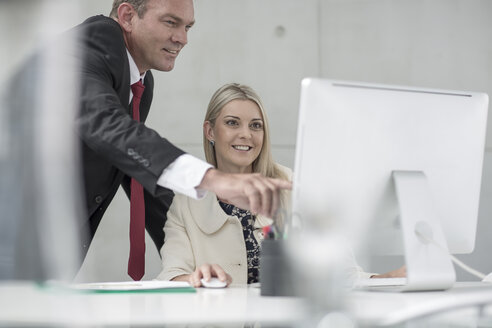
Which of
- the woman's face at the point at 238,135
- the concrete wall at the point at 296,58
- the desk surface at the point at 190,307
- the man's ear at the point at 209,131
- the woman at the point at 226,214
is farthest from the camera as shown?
the concrete wall at the point at 296,58

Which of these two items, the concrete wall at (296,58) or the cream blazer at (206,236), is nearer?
the cream blazer at (206,236)

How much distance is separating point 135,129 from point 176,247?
0.64 metres

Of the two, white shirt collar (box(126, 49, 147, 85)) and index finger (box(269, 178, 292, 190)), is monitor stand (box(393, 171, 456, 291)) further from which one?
white shirt collar (box(126, 49, 147, 85))

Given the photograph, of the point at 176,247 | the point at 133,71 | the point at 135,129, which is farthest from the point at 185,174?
the point at 133,71

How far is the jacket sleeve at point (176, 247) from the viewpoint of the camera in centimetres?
211

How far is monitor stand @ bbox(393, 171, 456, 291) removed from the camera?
1.41 meters

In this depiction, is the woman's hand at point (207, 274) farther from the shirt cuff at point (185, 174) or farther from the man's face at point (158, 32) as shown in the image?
the man's face at point (158, 32)

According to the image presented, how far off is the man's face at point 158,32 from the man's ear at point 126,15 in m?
0.01

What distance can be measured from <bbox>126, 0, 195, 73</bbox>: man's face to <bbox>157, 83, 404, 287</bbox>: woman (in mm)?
315

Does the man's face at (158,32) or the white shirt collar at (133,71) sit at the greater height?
the man's face at (158,32)

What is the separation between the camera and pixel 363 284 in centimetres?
162

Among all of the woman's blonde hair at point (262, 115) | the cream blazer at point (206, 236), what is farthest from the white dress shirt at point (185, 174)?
the woman's blonde hair at point (262, 115)

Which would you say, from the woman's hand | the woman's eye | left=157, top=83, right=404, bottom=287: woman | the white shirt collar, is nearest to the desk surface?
the woman's hand

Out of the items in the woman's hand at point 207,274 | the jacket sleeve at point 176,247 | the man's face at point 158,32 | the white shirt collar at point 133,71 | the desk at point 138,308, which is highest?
the man's face at point 158,32
